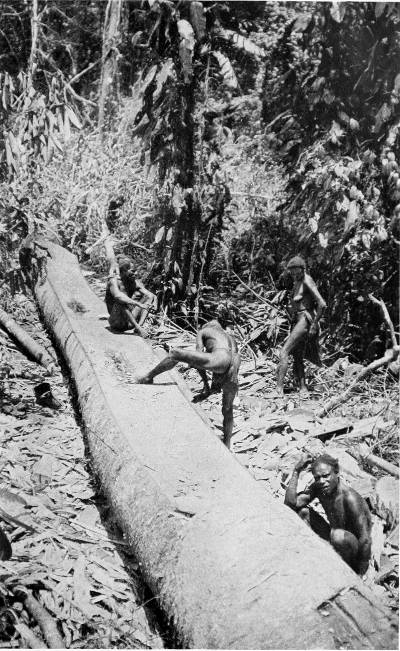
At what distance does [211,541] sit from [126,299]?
4.27 m

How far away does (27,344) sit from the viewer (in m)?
7.86

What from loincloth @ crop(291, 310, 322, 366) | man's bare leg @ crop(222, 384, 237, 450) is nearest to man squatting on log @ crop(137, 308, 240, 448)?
man's bare leg @ crop(222, 384, 237, 450)

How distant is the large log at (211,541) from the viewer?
2957 mm

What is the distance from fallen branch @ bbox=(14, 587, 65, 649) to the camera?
3346 millimetres

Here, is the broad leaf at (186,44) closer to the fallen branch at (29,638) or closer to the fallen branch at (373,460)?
the fallen branch at (373,460)

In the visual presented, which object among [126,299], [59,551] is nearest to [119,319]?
[126,299]

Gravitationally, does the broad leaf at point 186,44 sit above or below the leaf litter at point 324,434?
above

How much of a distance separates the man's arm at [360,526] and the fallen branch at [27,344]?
4.61m

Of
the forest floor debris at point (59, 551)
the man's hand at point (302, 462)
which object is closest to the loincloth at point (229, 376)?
the forest floor debris at point (59, 551)

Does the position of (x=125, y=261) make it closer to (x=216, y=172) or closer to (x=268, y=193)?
(x=216, y=172)

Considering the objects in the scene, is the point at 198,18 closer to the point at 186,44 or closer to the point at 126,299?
the point at 186,44

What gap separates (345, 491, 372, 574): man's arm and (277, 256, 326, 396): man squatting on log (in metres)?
3.36

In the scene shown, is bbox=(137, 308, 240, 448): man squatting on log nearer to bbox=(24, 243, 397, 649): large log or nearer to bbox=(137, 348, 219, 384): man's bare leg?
bbox=(137, 348, 219, 384): man's bare leg

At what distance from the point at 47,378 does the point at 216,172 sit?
394 centimetres
